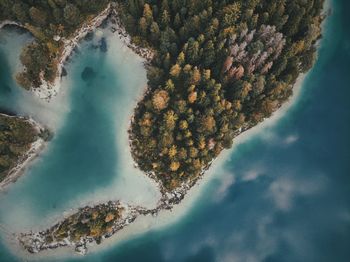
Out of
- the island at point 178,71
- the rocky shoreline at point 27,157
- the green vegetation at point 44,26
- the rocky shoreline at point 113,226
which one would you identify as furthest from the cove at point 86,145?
the green vegetation at point 44,26

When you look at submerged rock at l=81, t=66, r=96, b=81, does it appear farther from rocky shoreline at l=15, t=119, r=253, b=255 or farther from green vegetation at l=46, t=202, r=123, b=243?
green vegetation at l=46, t=202, r=123, b=243

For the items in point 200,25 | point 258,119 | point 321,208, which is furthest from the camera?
point 321,208

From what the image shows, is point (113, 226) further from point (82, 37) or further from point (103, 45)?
point (82, 37)

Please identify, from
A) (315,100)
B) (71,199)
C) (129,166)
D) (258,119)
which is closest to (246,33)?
(258,119)

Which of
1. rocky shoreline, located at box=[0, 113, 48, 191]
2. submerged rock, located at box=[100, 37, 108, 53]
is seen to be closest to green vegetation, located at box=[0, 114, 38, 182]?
rocky shoreline, located at box=[0, 113, 48, 191]

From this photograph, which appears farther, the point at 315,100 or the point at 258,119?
the point at 315,100

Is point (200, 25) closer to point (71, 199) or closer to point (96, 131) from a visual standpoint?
point (96, 131)
